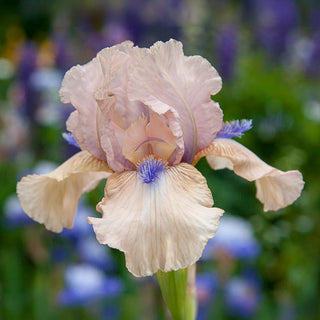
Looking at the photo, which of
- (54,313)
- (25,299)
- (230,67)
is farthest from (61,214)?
(230,67)

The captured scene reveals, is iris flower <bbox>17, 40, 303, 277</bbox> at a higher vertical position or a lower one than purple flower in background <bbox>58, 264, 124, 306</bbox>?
higher

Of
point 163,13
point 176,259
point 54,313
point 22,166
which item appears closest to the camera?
point 176,259

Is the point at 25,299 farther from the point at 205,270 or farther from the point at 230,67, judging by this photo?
the point at 230,67

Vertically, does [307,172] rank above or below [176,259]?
below

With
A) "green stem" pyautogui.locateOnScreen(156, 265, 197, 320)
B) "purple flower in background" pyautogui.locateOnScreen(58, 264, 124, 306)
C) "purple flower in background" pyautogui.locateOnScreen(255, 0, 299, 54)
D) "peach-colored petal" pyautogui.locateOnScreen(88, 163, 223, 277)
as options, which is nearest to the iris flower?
"peach-colored petal" pyautogui.locateOnScreen(88, 163, 223, 277)

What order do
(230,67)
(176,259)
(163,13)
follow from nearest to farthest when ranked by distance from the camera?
1. (176,259)
2. (230,67)
3. (163,13)

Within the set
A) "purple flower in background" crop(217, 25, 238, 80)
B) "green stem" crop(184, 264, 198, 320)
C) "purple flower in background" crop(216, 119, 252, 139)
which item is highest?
"purple flower in background" crop(216, 119, 252, 139)

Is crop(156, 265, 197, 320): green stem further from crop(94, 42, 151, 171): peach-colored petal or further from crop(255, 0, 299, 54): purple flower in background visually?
crop(255, 0, 299, 54): purple flower in background

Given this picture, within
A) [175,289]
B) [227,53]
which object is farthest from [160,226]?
[227,53]

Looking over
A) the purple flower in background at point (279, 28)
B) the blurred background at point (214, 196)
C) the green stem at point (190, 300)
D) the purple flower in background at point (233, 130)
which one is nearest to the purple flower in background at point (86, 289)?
the blurred background at point (214, 196)
